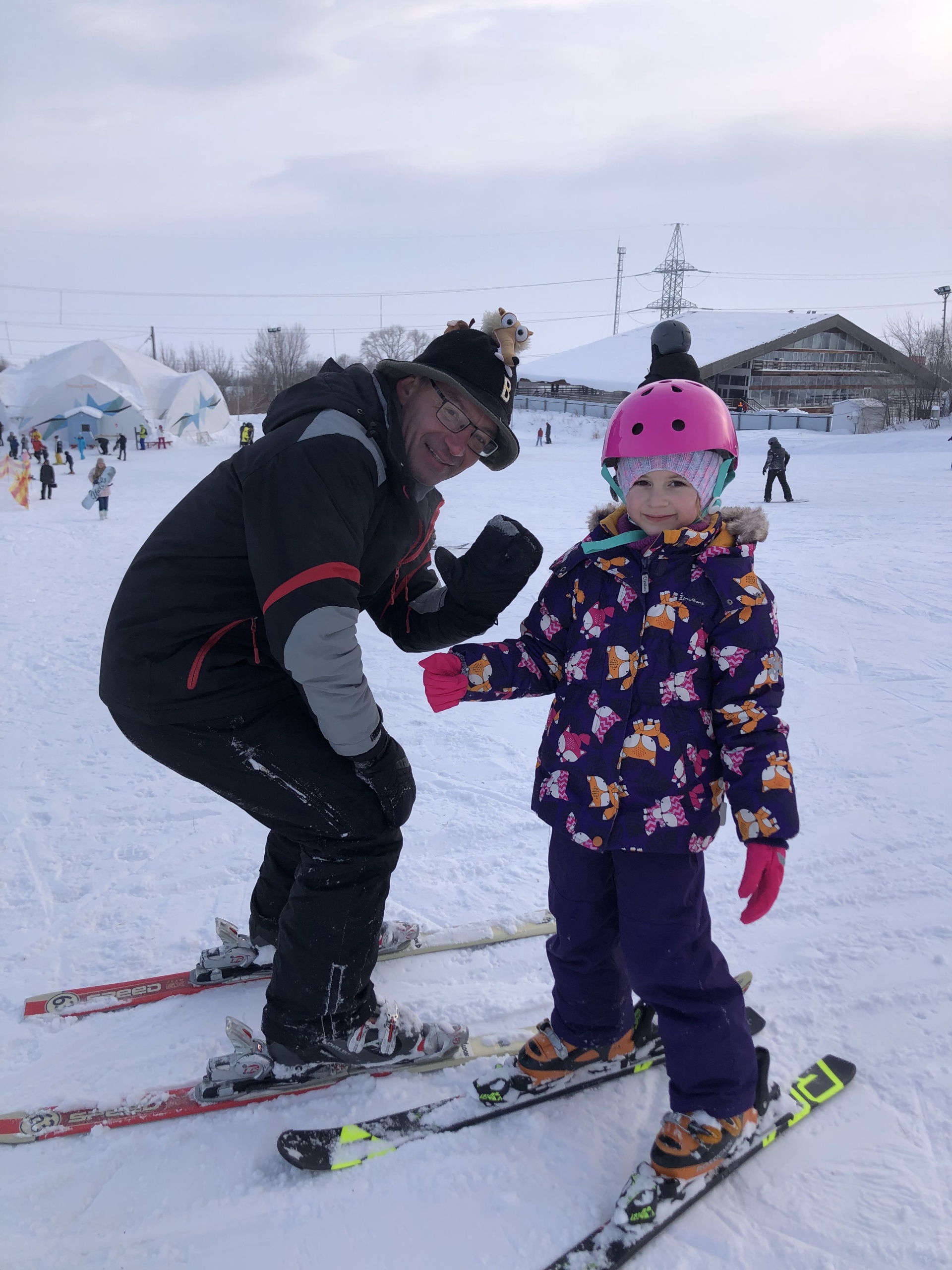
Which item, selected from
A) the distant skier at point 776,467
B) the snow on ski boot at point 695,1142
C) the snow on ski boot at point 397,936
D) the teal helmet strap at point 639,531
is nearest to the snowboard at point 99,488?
the distant skier at point 776,467

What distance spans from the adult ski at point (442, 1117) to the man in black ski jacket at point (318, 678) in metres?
0.19

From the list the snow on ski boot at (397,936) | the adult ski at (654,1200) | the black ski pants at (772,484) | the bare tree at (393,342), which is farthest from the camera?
the bare tree at (393,342)

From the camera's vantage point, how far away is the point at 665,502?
195 centimetres

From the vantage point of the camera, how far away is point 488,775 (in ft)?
13.4

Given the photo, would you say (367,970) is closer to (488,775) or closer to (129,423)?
(488,775)

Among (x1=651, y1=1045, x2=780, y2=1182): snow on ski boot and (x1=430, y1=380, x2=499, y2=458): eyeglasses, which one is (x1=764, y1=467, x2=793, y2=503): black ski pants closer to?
(x1=430, y1=380, x2=499, y2=458): eyeglasses

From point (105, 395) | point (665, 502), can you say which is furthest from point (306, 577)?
Result: point (105, 395)

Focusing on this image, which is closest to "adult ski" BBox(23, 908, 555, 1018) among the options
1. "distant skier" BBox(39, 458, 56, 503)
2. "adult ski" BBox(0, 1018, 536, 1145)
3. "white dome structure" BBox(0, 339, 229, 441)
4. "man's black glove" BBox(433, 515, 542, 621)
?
"adult ski" BBox(0, 1018, 536, 1145)

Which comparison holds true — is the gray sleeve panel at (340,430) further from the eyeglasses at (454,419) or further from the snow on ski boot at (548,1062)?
the snow on ski boot at (548,1062)

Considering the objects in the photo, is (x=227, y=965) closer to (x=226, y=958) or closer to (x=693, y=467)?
(x=226, y=958)

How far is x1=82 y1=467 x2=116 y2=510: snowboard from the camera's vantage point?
13875mm

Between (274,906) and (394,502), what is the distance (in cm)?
141

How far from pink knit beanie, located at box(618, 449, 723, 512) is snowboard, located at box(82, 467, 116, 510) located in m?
13.7

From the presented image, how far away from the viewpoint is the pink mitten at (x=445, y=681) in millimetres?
2119
